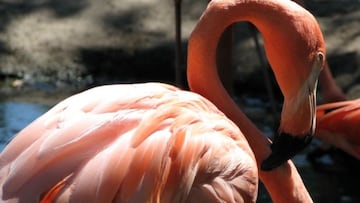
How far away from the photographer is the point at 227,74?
4.80 meters

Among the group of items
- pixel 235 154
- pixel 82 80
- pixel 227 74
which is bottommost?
pixel 82 80

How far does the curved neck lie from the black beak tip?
0.39 feet

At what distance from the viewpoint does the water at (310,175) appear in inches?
210

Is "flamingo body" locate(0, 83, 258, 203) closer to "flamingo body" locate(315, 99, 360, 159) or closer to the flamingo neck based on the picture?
the flamingo neck

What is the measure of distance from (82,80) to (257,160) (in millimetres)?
3818

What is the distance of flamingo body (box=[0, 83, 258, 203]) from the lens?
296 cm

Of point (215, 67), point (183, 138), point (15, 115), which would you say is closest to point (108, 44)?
point (15, 115)

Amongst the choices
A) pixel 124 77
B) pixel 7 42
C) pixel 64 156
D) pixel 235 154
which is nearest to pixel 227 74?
pixel 235 154

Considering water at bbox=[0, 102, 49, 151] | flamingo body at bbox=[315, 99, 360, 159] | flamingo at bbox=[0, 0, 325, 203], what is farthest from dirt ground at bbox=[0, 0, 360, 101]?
flamingo at bbox=[0, 0, 325, 203]

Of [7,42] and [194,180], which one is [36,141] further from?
[7,42]

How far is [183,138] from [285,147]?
0.42 m

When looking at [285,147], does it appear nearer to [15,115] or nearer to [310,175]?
[310,175]

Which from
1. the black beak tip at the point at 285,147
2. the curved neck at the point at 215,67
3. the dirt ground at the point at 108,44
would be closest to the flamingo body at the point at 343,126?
the dirt ground at the point at 108,44

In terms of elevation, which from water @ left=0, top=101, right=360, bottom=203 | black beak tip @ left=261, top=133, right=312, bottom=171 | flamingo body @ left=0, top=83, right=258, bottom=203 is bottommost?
water @ left=0, top=101, right=360, bottom=203
